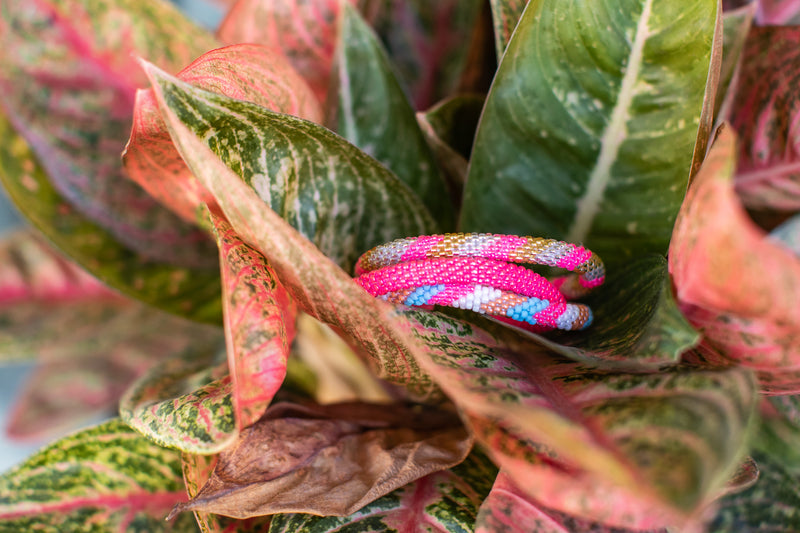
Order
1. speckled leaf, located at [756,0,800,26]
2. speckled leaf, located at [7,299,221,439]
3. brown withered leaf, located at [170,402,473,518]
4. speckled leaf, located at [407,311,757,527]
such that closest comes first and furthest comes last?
1. speckled leaf, located at [407,311,757,527]
2. brown withered leaf, located at [170,402,473,518]
3. speckled leaf, located at [756,0,800,26]
4. speckled leaf, located at [7,299,221,439]

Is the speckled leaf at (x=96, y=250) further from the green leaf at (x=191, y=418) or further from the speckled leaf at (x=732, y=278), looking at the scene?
the speckled leaf at (x=732, y=278)

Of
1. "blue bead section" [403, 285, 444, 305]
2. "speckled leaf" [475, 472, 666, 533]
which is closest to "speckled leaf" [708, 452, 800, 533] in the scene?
"speckled leaf" [475, 472, 666, 533]

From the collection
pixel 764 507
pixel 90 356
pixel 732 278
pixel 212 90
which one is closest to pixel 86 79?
pixel 212 90

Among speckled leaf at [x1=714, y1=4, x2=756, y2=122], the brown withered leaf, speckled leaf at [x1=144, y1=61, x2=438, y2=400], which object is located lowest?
the brown withered leaf

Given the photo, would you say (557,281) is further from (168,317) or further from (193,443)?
(168,317)

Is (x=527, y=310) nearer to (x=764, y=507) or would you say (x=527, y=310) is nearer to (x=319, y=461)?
(x=319, y=461)

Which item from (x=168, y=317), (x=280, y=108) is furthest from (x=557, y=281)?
(x=168, y=317)

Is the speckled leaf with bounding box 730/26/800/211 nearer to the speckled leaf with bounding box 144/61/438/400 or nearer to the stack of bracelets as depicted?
the stack of bracelets
